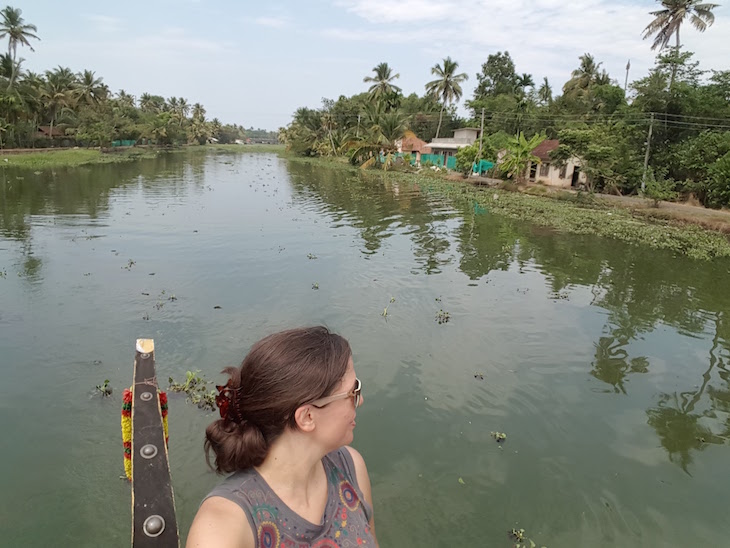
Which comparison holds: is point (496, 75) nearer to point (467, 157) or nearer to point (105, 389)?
point (467, 157)

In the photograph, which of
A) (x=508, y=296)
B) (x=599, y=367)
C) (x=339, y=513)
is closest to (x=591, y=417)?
(x=599, y=367)

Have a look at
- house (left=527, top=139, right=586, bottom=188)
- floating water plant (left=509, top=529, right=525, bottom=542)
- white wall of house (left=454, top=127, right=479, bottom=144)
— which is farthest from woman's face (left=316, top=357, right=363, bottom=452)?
white wall of house (left=454, top=127, right=479, bottom=144)

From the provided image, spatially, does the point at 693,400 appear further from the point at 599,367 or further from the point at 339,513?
the point at 339,513

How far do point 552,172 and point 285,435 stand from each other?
4034 centimetres

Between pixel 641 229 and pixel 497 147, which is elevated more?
pixel 497 147

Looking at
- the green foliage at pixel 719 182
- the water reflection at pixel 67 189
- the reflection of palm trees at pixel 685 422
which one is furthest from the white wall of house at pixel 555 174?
the reflection of palm trees at pixel 685 422

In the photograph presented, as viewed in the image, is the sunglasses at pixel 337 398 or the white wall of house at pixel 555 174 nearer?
the sunglasses at pixel 337 398

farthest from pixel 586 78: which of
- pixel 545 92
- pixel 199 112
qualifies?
pixel 199 112

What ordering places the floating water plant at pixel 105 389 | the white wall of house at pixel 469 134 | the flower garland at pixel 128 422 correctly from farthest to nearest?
the white wall of house at pixel 469 134, the floating water plant at pixel 105 389, the flower garland at pixel 128 422

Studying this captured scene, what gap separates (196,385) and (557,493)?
4918 mm

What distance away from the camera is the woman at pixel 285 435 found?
1541 millimetres

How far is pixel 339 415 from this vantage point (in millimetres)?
1659

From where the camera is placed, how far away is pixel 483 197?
29734 mm

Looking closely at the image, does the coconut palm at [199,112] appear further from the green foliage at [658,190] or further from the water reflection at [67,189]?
the green foliage at [658,190]
